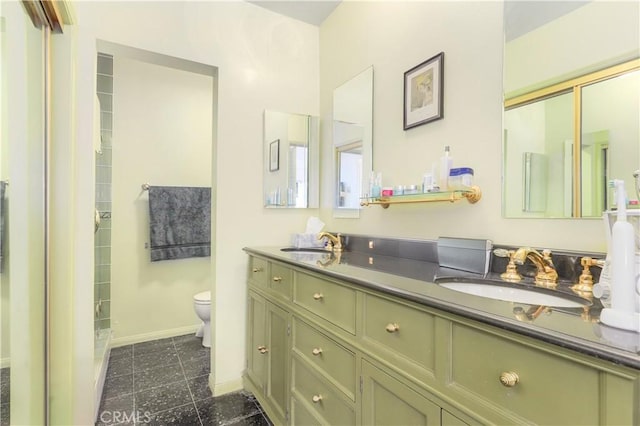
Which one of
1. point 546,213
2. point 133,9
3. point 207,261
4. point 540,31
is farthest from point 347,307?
point 207,261

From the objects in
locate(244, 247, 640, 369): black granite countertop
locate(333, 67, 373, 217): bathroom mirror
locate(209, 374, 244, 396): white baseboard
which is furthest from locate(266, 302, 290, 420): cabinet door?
locate(333, 67, 373, 217): bathroom mirror

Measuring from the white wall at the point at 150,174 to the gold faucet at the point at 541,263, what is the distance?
279 centimetres

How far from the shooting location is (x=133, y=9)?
1824 mm

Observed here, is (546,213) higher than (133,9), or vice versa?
(133,9)

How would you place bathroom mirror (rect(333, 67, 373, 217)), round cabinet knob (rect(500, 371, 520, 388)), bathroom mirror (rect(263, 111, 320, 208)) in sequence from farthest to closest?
bathroom mirror (rect(263, 111, 320, 208)), bathroom mirror (rect(333, 67, 373, 217)), round cabinet knob (rect(500, 371, 520, 388))

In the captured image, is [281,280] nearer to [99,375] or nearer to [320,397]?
[320,397]

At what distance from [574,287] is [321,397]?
97cm

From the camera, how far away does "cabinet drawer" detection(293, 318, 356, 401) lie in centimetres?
112

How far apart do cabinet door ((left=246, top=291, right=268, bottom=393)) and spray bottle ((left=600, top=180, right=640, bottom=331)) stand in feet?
4.99

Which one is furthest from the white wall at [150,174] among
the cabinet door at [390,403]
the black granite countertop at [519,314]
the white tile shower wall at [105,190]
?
the cabinet door at [390,403]

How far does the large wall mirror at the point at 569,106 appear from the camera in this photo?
0.97m

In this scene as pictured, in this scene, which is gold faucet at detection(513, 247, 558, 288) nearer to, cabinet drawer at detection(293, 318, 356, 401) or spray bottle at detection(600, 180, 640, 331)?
spray bottle at detection(600, 180, 640, 331)

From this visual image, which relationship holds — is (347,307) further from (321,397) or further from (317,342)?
(321,397)

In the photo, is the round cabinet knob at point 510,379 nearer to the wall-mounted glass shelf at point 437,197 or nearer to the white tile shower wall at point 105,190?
the wall-mounted glass shelf at point 437,197
